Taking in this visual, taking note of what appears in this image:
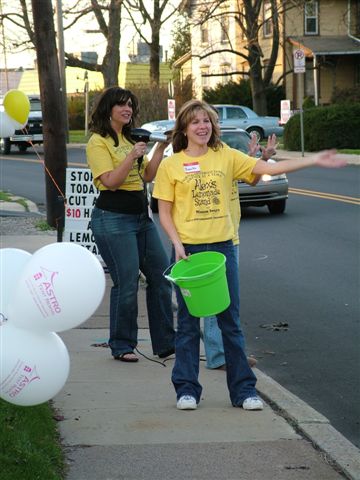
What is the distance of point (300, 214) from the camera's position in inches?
693

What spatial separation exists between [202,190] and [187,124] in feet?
1.34

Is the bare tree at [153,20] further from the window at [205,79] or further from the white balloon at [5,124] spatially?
the white balloon at [5,124]

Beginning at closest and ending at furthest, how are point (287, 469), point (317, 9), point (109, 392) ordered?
point (287, 469), point (109, 392), point (317, 9)

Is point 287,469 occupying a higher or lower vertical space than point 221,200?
lower

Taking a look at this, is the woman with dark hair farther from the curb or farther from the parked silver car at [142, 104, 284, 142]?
the parked silver car at [142, 104, 284, 142]

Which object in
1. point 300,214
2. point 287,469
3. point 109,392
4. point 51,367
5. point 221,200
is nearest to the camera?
point 51,367

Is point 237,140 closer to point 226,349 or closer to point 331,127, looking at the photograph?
point 226,349

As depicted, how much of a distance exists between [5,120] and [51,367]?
254cm

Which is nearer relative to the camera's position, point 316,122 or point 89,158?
point 89,158

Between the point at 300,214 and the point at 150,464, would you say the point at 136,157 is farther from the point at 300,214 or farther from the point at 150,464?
the point at 300,214

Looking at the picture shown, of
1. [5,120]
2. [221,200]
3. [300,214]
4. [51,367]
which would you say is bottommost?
[300,214]

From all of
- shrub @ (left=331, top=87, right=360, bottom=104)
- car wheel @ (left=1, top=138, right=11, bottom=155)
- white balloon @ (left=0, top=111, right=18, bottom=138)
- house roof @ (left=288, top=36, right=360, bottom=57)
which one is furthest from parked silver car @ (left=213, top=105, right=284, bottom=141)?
white balloon @ (left=0, top=111, right=18, bottom=138)

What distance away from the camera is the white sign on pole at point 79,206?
1040 cm

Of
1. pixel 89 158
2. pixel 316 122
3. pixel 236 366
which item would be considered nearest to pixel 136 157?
pixel 89 158
